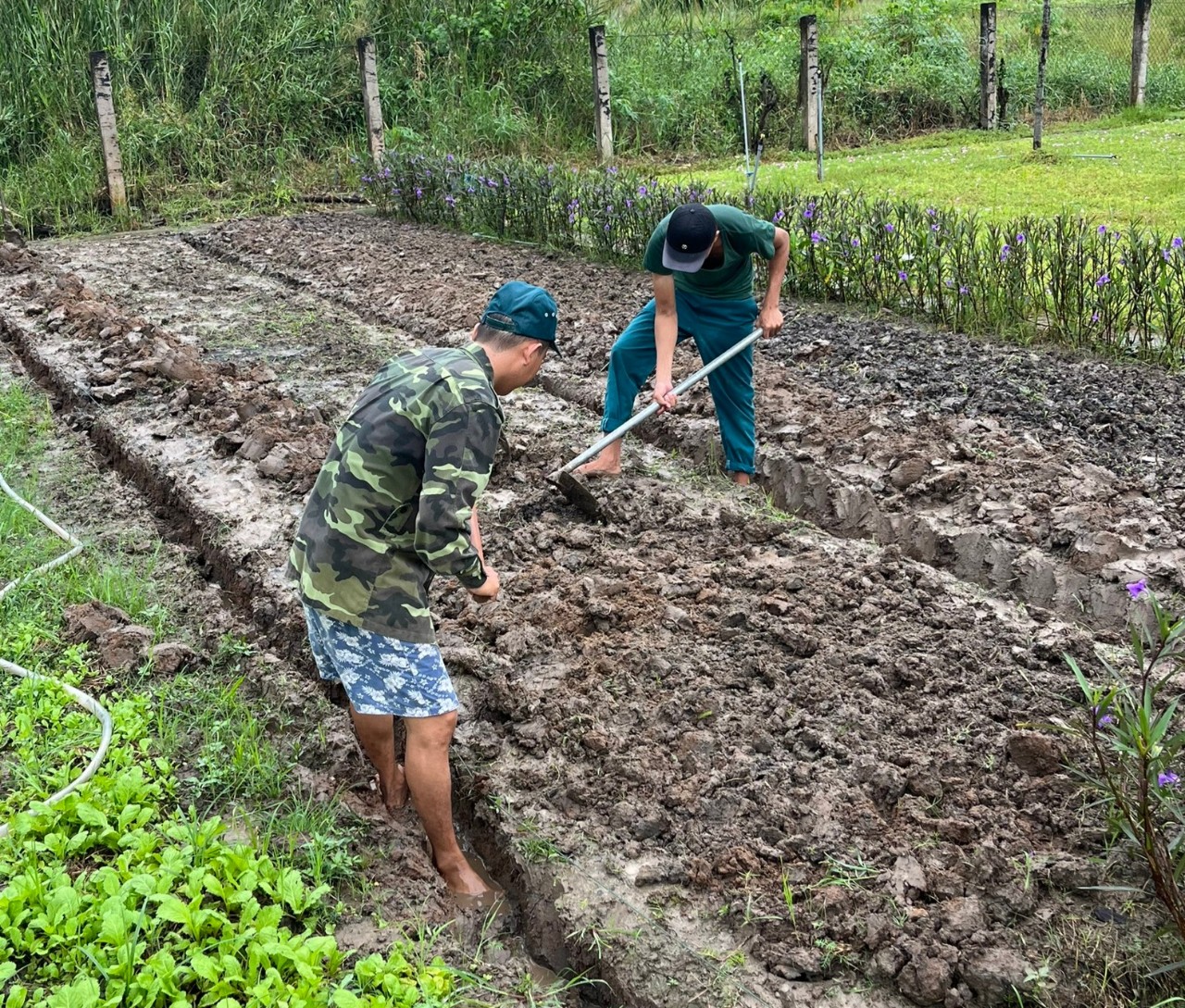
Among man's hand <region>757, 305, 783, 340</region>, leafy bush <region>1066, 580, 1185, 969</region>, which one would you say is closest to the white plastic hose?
leafy bush <region>1066, 580, 1185, 969</region>

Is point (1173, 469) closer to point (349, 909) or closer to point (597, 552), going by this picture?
point (597, 552)

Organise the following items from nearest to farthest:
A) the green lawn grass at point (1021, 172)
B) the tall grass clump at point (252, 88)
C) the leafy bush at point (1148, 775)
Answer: the leafy bush at point (1148, 775) → the green lawn grass at point (1021, 172) → the tall grass clump at point (252, 88)

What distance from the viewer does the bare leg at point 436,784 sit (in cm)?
284

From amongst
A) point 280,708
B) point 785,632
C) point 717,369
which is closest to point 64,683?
point 280,708

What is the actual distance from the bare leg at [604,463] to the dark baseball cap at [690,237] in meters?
1.12

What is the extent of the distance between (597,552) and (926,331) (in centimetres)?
313

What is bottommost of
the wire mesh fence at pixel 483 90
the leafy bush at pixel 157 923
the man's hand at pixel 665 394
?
the leafy bush at pixel 157 923

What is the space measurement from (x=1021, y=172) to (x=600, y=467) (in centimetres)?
837

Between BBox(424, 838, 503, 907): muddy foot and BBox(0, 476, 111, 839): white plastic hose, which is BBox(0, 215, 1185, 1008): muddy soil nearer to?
BBox(424, 838, 503, 907): muddy foot

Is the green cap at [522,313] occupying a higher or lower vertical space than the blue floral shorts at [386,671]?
higher

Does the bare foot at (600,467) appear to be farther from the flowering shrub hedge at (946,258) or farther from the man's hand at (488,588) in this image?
the flowering shrub hedge at (946,258)

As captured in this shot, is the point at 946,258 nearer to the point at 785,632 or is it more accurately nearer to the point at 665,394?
the point at 665,394

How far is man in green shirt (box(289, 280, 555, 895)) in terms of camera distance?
256cm

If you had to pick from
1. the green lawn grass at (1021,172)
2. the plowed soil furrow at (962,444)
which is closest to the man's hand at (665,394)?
the plowed soil furrow at (962,444)
